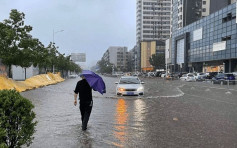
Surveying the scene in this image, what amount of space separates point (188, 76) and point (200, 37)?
1080 inches

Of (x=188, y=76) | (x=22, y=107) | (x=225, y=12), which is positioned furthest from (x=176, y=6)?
(x=22, y=107)

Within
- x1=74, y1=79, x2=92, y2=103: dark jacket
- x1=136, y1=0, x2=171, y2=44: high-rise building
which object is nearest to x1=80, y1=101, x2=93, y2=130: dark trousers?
x1=74, y1=79, x2=92, y2=103: dark jacket

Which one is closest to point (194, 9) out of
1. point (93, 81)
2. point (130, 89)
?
point (130, 89)

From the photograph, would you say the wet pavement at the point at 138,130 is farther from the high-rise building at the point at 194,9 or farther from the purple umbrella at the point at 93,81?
the high-rise building at the point at 194,9

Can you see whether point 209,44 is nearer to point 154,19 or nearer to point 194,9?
point 194,9

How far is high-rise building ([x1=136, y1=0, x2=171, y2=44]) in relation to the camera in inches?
6093

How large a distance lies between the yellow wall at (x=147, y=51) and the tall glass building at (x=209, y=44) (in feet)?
139

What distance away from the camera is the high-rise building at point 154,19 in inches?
6093

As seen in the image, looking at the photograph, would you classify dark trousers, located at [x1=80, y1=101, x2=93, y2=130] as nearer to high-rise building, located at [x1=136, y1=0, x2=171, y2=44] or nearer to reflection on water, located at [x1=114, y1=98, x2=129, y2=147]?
reflection on water, located at [x1=114, y1=98, x2=129, y2=147]

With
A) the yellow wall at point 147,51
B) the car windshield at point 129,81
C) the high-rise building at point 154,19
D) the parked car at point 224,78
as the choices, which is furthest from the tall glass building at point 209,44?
the high-rise building at point 154,19

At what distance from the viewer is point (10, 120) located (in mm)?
4359

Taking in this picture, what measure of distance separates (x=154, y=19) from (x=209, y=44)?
293 feet

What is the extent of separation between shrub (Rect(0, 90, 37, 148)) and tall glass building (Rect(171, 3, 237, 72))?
58379mm

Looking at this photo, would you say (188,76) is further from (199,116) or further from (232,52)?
(199,116)
